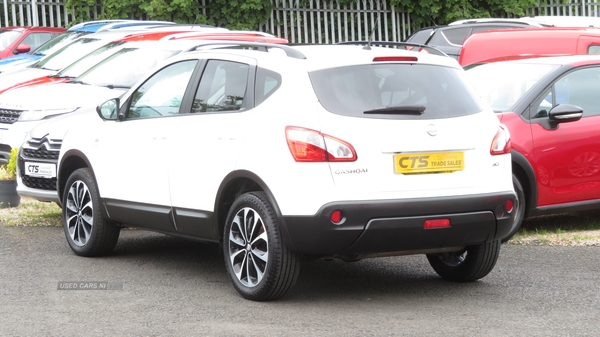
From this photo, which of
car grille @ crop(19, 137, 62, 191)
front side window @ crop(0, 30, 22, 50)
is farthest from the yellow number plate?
front side window @ crop(0, 30, 22, 50)

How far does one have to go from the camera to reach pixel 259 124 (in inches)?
250

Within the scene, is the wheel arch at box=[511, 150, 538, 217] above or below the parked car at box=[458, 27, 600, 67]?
below

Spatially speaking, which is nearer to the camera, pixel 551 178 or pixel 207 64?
pixel 207 64

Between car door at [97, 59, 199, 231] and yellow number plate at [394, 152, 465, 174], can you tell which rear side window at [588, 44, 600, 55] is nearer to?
car door at [97, 59, 199, 231]

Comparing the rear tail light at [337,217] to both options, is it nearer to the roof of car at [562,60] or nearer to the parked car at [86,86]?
the roof of car at [562,60]

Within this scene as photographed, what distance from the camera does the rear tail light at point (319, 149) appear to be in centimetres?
597

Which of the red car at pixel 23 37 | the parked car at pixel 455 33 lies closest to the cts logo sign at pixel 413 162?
the parked car at pixel 455 33

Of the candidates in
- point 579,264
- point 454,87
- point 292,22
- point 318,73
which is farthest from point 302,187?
point 292,22

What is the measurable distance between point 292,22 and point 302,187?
58.3 feet

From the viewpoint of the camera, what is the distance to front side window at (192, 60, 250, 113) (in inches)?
265

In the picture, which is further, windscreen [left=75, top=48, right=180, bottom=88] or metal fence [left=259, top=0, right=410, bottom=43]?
metal fence [left=259, top=0, right=410, bottom=43]

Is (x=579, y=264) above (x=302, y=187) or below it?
below

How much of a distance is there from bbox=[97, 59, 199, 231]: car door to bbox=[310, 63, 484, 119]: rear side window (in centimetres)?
145

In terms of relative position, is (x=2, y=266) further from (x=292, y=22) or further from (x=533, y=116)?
(x=292, y=22)
